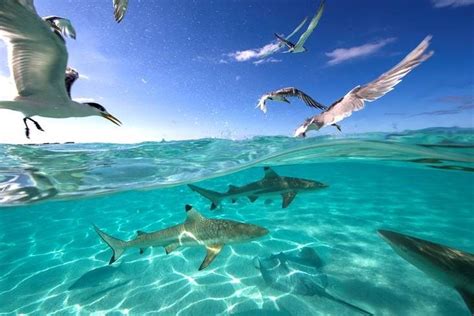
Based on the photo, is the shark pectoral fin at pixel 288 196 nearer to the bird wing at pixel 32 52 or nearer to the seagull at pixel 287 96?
the seagull at pixel 287 96

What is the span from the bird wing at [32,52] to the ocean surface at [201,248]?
5580 millimetres

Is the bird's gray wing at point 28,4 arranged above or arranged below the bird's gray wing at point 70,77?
above

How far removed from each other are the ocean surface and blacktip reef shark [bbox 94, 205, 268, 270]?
1.68 meters

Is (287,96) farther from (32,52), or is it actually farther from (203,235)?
(32,52)

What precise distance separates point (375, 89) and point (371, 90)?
5cm

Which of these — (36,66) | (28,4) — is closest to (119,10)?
(28,4)

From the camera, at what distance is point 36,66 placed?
427cm

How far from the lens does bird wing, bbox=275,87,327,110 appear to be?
485cm

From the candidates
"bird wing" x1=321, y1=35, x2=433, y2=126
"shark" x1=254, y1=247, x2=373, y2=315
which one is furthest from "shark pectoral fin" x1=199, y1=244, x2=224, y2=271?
"bird wing" x1=321, y1=35, x2=433, y2=126

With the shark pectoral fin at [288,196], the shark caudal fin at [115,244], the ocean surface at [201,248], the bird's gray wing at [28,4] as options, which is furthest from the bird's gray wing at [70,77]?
the shark pectoral fin at [288,196]

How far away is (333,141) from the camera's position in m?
14.5

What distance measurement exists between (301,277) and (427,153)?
12.2 metres

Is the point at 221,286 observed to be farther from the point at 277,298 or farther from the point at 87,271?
the point at 87,271

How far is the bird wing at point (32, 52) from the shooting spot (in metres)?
3.28
